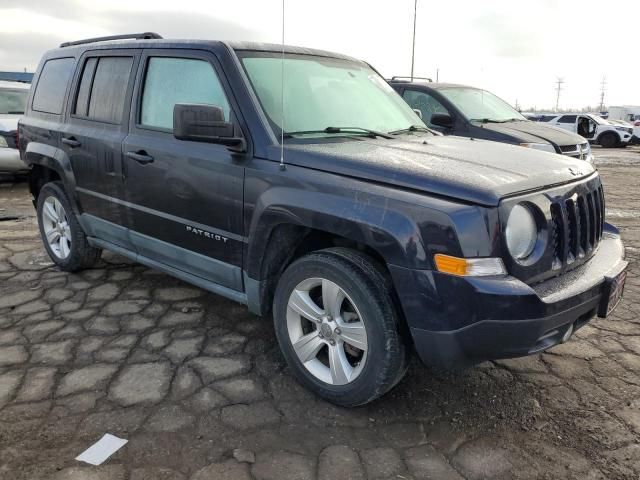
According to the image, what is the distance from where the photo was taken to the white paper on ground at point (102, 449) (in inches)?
94.2

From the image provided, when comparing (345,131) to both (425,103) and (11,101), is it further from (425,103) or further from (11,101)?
(11,101)

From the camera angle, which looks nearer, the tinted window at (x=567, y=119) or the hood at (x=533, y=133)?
the hood at (x=533, y=133)

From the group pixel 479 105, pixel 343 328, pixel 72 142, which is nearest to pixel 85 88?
pixel 72 142

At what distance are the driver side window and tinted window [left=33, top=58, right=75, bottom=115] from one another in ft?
15.6

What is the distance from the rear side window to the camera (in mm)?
3836

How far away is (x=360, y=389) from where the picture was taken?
2648mm

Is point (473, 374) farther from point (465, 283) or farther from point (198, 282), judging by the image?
point (198, 282)

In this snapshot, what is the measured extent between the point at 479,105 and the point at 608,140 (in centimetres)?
1850

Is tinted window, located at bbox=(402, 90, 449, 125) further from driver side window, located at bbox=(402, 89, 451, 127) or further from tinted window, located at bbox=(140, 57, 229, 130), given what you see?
tinted window, located at bbox=(140, 57, 229, 130)

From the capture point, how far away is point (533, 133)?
7.43 meters

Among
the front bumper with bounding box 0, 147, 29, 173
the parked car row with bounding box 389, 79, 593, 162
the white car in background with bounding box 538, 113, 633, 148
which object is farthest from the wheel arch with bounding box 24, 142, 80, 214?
the white car in background with bounding box 538, 113, 633, 148

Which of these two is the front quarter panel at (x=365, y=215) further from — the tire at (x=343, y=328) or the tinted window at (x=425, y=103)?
the tinted window at (x=425, y=103)

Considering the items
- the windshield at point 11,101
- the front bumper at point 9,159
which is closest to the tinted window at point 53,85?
the front bumper at point 9,159

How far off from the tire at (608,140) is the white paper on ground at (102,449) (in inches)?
988
